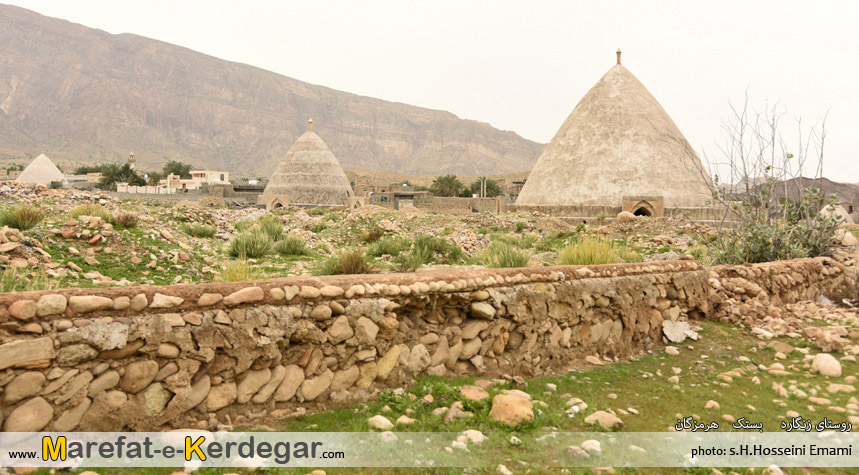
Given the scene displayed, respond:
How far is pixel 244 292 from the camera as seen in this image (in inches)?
114

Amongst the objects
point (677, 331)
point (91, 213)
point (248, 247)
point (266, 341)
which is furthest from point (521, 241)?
point (266, 341)

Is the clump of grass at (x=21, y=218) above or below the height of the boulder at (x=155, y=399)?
above

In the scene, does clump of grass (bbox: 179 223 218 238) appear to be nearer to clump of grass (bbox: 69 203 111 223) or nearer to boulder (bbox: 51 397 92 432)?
clump of grass (bbox: 69 203 111 223)

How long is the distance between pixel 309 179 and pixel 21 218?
28082 mm

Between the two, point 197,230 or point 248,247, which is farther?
point 197,230

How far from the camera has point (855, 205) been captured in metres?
28.8

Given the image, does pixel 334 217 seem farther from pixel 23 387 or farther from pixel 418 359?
pixel 23 387

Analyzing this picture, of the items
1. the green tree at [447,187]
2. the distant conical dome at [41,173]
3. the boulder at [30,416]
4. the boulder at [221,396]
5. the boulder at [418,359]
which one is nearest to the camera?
the boulder at [30,416]

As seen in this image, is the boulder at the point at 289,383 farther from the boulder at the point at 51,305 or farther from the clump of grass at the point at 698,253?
the clump of grass at the point at 698,253

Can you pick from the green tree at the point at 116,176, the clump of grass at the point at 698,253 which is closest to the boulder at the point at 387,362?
the clump of grass at the point at 698,253

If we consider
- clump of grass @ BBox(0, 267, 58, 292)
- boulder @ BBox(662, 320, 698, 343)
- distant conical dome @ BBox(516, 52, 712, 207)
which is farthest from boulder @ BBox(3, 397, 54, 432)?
distant conical dome @ BBox(516, 52, 712, 207)

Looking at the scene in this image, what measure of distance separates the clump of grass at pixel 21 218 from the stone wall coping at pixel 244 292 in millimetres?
5865

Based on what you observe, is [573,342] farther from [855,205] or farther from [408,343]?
[855,205]

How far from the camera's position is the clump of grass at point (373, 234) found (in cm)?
1277
